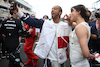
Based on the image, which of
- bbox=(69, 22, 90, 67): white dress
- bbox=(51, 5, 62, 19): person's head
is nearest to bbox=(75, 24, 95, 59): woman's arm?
bbox=(69, 22, 90, 67): white dress

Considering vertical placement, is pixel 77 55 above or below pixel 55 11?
below

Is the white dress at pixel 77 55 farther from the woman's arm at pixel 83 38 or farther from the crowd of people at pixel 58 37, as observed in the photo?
the woman's arm at pixel 83 38

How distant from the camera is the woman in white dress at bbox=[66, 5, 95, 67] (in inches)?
53.2

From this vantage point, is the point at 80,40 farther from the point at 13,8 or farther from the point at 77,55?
the point at 13,8

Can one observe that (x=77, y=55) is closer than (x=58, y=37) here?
Yes

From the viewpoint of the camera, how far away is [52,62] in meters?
1.94

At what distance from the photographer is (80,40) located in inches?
53.7

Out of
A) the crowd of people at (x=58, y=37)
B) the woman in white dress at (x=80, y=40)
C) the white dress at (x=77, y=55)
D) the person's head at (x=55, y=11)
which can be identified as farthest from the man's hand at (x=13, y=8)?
the white dress at (x=77, y=55)

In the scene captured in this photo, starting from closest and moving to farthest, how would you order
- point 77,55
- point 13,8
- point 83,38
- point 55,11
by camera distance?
point 83,38 → point 77,55 → point 13,8 → point 55,11

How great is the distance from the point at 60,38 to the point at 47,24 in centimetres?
40

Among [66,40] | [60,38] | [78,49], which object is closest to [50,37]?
[60,38]

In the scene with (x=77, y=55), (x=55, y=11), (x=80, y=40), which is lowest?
(x=77, y=55)

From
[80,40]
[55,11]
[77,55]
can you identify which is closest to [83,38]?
[80,40]

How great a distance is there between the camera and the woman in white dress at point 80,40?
1352 millimetres
